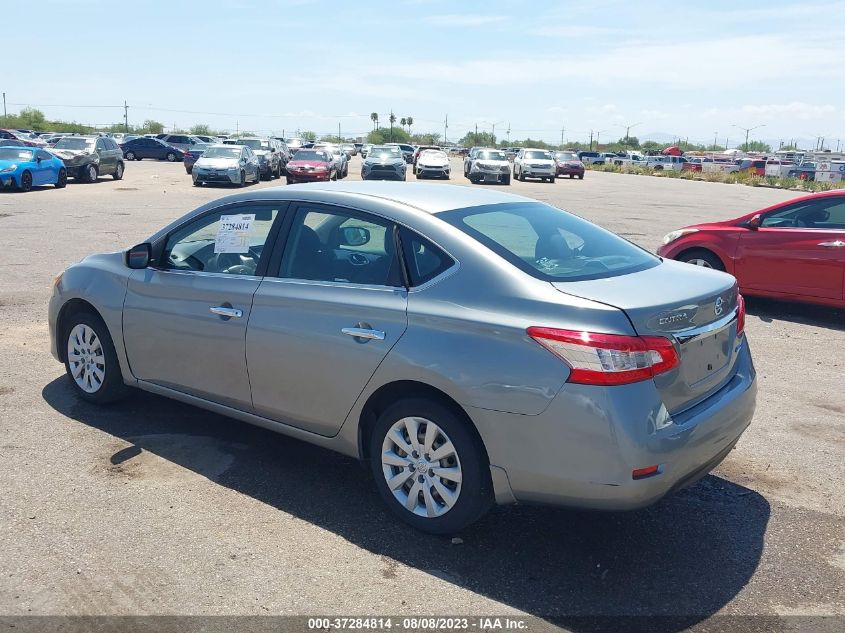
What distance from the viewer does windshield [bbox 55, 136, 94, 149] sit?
29.0 metres

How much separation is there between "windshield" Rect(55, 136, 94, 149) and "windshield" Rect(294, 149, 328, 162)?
7.64 m

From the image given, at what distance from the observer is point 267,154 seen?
112ft

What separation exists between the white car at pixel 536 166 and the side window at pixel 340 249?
35.5m

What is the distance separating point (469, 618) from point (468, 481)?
65 centimetres

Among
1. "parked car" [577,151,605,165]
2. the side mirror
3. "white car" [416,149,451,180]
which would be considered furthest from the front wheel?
"parked car" [577,151,605,165]

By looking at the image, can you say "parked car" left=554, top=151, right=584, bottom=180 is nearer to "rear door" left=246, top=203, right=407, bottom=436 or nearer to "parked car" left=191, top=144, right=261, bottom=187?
"parked car" left=191, top=144, right=261, bottom=187

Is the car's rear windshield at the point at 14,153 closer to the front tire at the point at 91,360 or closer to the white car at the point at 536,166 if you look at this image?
the front tire at the point at 91,360

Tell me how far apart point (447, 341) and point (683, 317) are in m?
Result: 1.09

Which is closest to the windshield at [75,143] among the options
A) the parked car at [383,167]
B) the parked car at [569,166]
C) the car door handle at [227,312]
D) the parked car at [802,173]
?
the parked car at [383,167]

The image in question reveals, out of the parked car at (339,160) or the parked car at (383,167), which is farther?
the parked car at (339,160)

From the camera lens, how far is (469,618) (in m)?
3.30

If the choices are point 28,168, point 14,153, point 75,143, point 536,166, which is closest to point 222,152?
point 75,143

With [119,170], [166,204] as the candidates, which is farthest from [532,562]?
[119,170]

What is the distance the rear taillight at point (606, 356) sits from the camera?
337 centimetres
